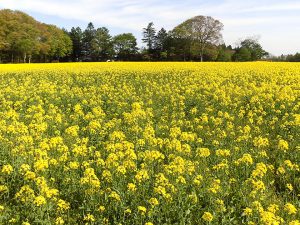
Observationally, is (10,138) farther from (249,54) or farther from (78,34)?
(78,34)

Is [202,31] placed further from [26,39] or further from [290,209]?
[290,209]

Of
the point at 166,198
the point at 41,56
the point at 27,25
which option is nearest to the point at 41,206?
the point at 166,198

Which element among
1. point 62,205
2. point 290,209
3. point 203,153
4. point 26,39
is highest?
point 26,39

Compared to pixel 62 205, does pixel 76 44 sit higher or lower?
higher

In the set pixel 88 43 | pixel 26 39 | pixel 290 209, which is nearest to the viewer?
pixel 290 209

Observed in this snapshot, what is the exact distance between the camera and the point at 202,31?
79.7 m

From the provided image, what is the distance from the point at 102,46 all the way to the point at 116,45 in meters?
4.06

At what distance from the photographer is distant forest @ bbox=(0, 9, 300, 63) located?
7636 centimetres

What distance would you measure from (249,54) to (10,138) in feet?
258

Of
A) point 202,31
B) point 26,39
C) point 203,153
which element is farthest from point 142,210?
point 202,31

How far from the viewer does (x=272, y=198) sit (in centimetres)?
690

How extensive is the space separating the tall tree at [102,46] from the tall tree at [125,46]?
1714mm

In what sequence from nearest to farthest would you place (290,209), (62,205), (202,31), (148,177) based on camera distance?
(290,209) → (62,205) → (148,177) → (202,31)

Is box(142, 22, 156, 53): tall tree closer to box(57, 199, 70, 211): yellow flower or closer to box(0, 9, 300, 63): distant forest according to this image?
box(0, 9, 300, 63): distant forest
